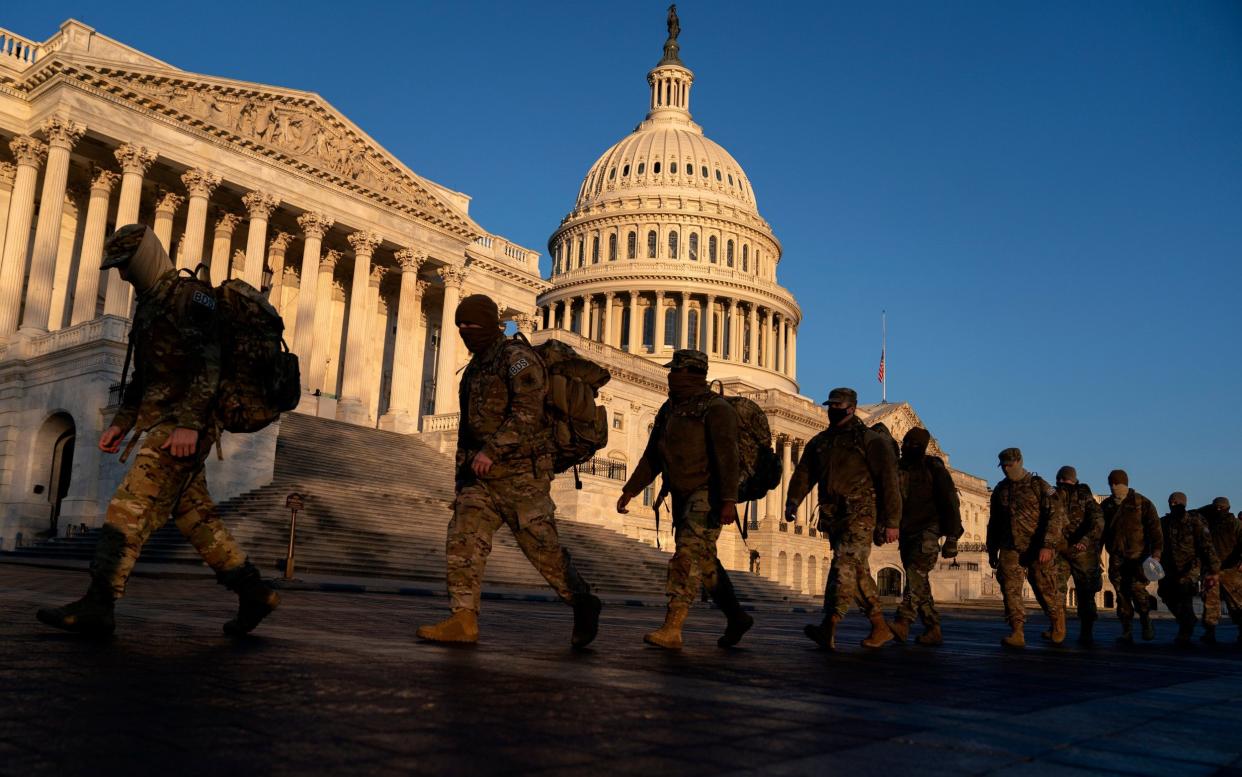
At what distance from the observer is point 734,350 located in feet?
303

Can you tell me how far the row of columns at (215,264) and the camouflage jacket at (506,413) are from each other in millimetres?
30012

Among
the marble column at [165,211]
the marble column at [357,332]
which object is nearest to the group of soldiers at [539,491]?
the marble column at [165,211]

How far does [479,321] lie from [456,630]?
88.4 inches

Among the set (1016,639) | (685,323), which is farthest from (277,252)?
(685,323)

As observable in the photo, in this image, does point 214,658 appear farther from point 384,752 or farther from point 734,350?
point 734,350

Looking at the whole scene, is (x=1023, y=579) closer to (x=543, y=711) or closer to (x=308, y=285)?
(x=543, y=711)

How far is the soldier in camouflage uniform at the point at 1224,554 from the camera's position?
711 inches

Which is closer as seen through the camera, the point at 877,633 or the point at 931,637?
the point at 877,633

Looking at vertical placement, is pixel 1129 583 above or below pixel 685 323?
below

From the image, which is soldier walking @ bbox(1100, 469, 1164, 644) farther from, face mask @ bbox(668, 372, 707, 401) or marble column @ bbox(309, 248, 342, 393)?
marble column @ bbox(309, 248, 342, 393)

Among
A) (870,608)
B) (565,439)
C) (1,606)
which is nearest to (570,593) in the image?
(565,439)

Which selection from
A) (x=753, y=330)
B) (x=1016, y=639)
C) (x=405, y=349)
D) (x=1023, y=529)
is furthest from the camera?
(x=753, y=330)

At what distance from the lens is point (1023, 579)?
519 inches

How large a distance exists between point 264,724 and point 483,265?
2026 inches
